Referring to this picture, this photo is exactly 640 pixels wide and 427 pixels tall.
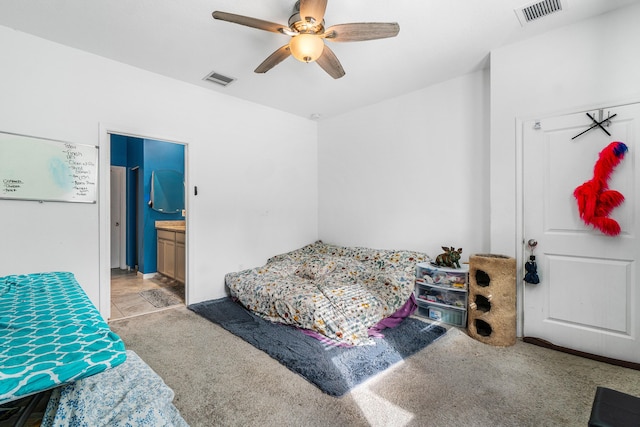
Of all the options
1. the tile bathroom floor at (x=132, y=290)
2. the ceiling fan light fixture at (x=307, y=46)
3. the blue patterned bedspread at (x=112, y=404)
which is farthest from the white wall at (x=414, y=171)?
the blue patterned bedspread at (x=112, y=404)

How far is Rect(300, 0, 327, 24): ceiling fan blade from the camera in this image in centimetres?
169

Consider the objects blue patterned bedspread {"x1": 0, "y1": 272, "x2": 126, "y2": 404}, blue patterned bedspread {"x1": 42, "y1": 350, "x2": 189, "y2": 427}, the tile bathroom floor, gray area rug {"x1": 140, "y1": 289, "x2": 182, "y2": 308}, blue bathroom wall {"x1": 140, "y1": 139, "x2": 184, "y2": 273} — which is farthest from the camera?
blue bathroom wall {"x1": 140, "y1": 139, "x2": 184, "y2": 273}

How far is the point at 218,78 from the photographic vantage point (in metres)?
3.17

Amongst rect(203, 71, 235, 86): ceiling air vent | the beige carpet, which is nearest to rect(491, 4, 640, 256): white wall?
the beige carpet

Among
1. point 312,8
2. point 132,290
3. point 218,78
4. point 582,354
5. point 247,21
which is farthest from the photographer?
point 132,290

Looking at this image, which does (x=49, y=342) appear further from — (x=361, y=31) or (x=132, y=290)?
(x=132, y=290)

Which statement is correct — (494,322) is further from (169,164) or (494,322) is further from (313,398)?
(169,164)

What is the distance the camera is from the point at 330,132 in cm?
448

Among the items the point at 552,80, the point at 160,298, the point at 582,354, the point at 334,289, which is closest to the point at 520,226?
the point at 582,354

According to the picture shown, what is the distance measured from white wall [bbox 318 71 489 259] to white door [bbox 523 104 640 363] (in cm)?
54

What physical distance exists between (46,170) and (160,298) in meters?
1.88

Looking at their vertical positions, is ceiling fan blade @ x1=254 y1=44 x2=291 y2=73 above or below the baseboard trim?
above

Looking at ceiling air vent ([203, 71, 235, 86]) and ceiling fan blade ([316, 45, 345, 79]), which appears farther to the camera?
ceiling air vent ([203, 71, 235, 86])

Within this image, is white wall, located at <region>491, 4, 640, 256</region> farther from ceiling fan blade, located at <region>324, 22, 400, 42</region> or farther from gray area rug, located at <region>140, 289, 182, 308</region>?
gray area rug, located at <region>140, 289, 182, 308</region>
